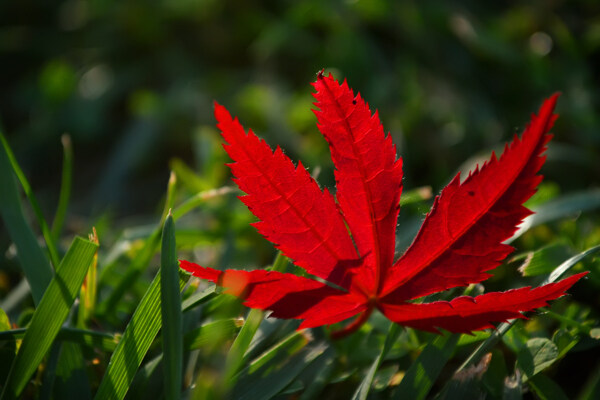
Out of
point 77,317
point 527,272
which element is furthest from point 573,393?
point 77,317

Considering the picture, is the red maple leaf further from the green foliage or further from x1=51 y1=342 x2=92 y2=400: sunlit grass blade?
x1=51 y1=342 x2=92 y2=400: sunlit grass blade

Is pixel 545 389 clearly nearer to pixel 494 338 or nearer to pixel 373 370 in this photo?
pixel 494 338

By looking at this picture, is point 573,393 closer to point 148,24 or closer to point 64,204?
point 64,204

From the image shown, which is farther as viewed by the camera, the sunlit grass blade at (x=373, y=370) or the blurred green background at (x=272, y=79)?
the blurred green background at (x=272, y=79)

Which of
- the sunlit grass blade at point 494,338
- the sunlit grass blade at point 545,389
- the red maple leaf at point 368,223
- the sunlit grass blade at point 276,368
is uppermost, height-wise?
the red maple leaf at point 368,223

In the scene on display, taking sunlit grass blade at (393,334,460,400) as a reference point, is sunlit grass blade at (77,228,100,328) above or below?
above

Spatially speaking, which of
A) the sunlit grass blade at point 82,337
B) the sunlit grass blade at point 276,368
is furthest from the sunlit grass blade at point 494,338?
the sunlit grass blade at point 82,337

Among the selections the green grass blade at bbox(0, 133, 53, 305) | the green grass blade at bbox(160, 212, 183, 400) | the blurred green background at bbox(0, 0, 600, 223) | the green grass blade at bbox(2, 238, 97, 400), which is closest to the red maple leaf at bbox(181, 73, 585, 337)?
the green grass blade at bbox(160, 212, 183, 400)

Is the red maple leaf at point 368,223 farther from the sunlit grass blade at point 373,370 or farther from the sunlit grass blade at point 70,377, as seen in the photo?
the sunlit grass blade at point 70,377
